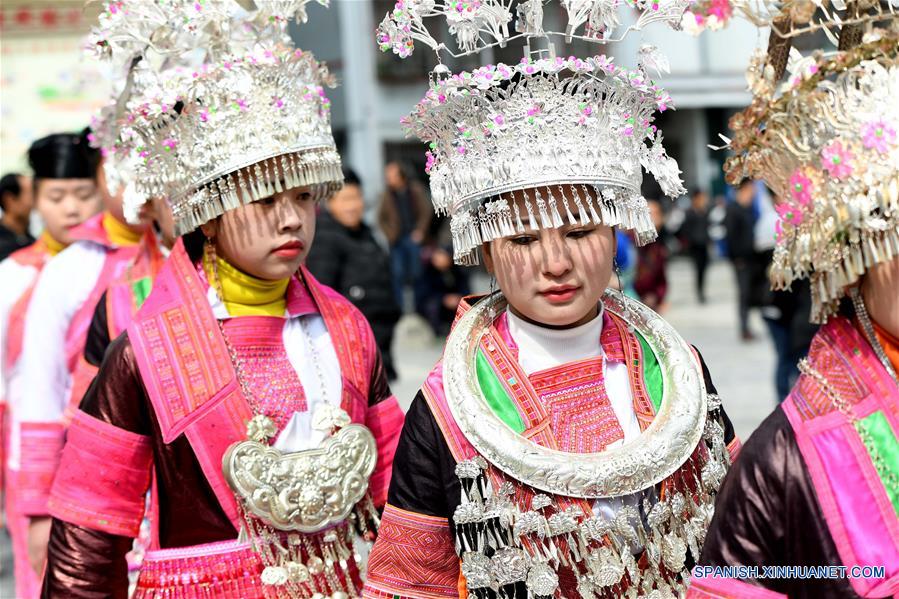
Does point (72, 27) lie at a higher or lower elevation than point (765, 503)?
higher

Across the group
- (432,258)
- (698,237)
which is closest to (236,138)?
(432,258)

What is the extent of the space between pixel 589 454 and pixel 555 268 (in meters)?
0.38

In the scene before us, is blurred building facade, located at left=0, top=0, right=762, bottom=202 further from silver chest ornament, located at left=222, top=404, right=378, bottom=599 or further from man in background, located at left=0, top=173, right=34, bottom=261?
silver chest ornament, located at left=222, top=404, right=378, bottom=599

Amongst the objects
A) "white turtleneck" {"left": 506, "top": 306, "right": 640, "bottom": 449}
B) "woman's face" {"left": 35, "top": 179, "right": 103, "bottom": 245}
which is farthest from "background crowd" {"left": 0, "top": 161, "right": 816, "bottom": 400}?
"woman's face" {"left": 35, "top": 179, "right": 103, "bottom": 245}

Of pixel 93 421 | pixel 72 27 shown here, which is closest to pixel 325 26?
pixel 72 27

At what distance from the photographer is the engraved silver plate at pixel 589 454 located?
2.47 m

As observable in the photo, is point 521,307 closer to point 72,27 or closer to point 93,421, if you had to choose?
point 93,421

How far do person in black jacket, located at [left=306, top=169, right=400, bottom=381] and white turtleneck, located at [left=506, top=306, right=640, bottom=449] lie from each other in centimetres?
399

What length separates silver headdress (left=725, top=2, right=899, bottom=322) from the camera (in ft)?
6.55

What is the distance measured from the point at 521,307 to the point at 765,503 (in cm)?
74

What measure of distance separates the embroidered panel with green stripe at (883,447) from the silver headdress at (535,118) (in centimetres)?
73

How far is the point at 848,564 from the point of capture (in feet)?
6.56

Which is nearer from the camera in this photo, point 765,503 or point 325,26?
point 765,503

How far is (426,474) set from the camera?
2.55 m
